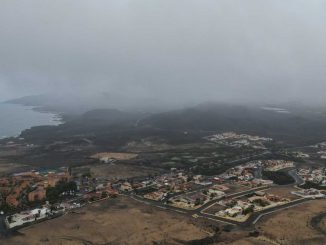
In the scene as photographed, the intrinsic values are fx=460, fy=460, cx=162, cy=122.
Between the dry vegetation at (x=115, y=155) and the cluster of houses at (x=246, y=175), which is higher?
the cluster of houses at (x=246, y=175)

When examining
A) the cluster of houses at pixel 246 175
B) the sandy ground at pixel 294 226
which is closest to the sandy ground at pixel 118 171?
the cluster of houses at pixel 246 175

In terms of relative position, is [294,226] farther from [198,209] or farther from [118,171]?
[118,171]

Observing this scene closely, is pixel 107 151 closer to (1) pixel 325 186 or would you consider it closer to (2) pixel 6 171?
(2) pixel 6 171

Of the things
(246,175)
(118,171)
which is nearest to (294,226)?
(246,175)

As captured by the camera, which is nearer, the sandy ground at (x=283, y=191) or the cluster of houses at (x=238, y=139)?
the sandy ground at (x=283, y=191)

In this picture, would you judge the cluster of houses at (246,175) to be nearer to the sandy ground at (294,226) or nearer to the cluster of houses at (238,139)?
the sandy ground at (294,226)
